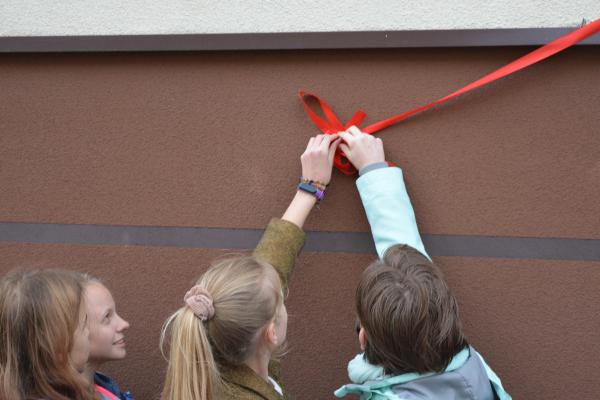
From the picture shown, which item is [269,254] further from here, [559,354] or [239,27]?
[559,354]

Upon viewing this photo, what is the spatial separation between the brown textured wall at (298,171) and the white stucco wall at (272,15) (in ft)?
0.32

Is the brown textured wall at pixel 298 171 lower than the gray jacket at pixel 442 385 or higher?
higher

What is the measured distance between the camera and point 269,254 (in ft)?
5.37

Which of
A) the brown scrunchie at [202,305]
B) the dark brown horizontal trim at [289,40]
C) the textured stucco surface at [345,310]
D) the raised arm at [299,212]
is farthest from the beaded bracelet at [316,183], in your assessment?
the brown scrunchie at [202,305]

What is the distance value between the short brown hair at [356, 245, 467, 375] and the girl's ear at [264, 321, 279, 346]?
23cm

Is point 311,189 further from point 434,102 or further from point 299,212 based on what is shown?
point 434,102

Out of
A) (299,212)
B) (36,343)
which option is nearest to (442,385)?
(299,212)

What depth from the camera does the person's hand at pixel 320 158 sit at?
1745 mm

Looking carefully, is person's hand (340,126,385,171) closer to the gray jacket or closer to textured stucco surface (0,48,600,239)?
textured stucco surface (0,48,600,239)

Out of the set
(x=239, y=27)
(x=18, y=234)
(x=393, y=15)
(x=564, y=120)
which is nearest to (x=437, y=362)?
(x=564, y=120)

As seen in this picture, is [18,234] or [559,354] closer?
[559,354]

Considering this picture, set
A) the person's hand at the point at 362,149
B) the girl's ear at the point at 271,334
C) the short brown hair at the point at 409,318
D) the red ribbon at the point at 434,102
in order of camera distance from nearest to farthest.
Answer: the short brown hair at the point at 409,318, the girl's ear at the point at 271,334, the red ribbon at the point at 434,102, the person's hand at the point at 362,149

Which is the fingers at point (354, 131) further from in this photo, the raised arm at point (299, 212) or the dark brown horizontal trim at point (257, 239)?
the dark brown horizontal trim at point (257, 239)

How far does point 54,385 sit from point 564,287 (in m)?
1.56
